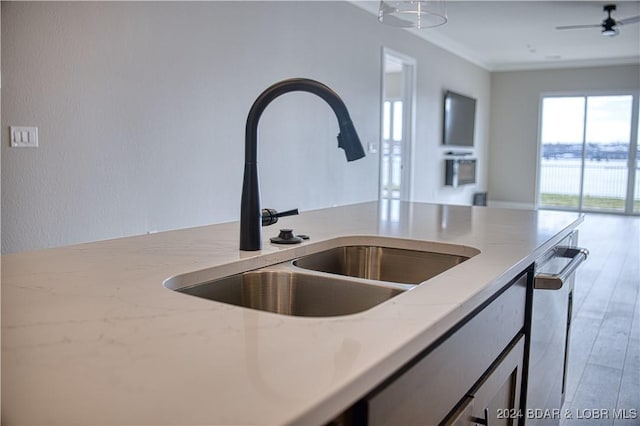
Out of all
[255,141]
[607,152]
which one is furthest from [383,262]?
[607,152]

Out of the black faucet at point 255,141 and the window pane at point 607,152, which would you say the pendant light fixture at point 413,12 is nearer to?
the black faucet at point 255,141

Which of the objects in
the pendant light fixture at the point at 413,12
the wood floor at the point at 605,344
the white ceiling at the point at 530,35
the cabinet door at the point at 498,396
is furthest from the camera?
the white ceiling at the point at 530,35

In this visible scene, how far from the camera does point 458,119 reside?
8.38 metres

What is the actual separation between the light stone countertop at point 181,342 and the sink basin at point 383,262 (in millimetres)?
210

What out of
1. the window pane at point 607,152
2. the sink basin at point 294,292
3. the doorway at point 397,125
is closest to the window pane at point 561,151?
the window pane at point 607,152

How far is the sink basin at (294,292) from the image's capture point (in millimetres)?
1092

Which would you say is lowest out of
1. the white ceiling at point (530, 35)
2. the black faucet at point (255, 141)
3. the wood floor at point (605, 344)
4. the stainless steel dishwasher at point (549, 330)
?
the wood floor at point (605, 344)

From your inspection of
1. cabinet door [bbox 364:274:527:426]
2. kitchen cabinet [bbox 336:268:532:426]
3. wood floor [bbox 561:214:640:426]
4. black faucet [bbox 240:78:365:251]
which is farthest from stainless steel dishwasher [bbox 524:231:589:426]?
black faucet [bbox 240:78:365:251]

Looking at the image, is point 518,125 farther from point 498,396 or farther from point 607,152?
point 498,396

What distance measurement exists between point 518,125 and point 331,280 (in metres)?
9.68

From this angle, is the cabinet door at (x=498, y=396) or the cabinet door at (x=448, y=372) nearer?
the cabinet door at (x=448, y=372)

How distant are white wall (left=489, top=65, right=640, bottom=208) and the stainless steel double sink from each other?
9.01m

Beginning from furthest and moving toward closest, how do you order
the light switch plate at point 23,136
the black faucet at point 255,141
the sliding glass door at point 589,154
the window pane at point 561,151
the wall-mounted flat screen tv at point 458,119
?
the window pane at point 561,151 → the sliding glass door at point 589,154 → the wall-mounted flat screen tv at point 458,119 → the light switch plate at point 23,136 → the black faucet at point 255,141

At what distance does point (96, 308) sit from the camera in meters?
0.85
